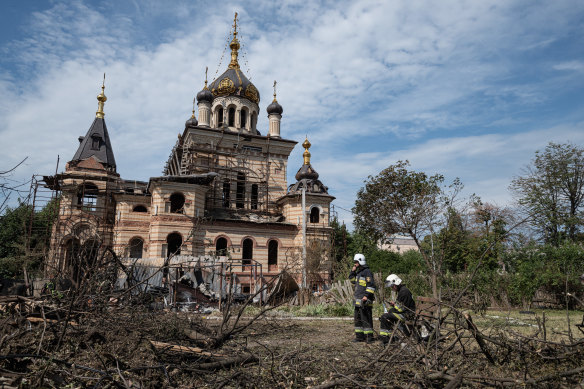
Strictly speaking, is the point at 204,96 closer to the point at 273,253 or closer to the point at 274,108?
the point at 274,108

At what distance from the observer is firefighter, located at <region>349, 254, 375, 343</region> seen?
8.18m

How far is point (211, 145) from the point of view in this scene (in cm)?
2780

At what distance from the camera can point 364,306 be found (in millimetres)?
8234

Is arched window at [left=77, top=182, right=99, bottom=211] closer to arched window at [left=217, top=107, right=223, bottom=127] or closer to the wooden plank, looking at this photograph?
arched window at [left=217, top=107, right=223, bottom=127]

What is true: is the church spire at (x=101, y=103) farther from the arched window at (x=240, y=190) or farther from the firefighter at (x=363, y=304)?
the firefighter at (x=363, y=304)

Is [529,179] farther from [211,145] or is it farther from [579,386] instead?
[579,386]

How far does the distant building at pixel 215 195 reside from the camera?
23.6m

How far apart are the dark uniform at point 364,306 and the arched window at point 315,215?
18.5 metres

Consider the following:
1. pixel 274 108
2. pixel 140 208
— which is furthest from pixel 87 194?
pixel 274 108

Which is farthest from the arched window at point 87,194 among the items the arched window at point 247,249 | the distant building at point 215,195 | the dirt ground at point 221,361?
the dirt ground at point 221,361

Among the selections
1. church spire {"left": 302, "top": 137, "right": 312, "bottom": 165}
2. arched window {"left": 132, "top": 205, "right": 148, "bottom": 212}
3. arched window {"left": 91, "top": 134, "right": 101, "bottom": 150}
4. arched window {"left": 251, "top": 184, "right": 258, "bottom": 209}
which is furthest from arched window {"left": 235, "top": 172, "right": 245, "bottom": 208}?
arched window {"left": 91, "top": 134, "right": 101, "bottom": 150}

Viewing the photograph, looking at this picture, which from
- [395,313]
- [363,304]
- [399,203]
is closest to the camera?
[395,313]

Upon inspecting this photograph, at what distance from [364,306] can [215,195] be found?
2032cm

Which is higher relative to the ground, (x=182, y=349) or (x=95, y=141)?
(x=95, y=141)
